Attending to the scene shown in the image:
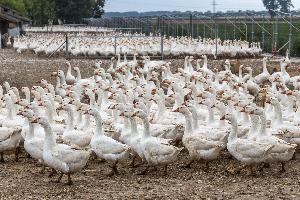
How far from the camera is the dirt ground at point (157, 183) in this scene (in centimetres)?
1102

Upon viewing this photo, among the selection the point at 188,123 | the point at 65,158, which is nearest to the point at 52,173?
the point at 65,158

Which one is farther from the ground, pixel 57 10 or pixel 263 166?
pixel 57 10

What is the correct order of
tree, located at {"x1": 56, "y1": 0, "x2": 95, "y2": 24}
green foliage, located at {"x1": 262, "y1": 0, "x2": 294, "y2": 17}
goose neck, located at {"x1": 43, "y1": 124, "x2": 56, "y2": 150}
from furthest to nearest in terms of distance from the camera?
green foliage, located at {"x1": 262, "y1": 0, "x2": 294, "y2": 17}
tree, located at {"x1": 56, "y1": 0, "x2": 95, "y2": 24}
goose neck, located at {"x1": 43, "y1": 124, "x2": 56, "y2": 150}

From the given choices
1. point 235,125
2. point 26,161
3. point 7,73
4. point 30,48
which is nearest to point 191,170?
point 235,125

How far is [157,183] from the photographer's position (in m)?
11.8

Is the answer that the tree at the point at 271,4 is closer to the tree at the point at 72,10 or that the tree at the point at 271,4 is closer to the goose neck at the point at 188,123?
the tree at the point at 72,10

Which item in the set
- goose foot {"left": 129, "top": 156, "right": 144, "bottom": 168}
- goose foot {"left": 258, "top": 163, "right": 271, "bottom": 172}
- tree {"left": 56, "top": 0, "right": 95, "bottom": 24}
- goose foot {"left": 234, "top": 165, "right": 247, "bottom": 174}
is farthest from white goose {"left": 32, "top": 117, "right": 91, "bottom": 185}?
tree {"left": 56, "top": 0, "right": 95, "bottom": 24}

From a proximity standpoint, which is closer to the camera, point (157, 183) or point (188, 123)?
point (157, 183)

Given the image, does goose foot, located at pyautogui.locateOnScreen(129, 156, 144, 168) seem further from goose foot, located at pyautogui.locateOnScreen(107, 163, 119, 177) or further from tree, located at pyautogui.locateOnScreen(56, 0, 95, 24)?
tree, located at pyautogui.locateOnScreen(56, 0, 95, 24)

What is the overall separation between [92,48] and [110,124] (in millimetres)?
26075

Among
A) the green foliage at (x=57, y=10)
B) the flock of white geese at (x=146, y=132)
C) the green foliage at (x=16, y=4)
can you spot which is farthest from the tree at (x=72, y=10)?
the flock of white geese at (x=146, y=132)

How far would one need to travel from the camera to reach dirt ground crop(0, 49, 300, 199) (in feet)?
36.1

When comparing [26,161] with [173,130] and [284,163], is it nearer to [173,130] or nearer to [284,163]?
[173,130]

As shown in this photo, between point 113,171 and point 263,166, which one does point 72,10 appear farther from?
point 113,171
